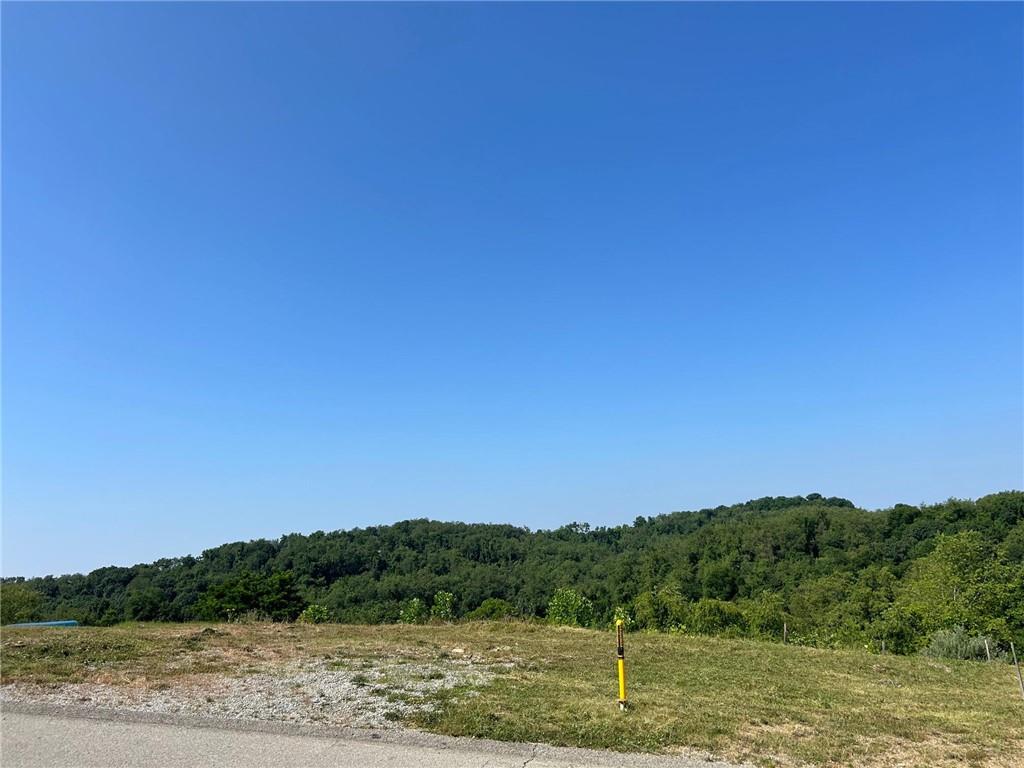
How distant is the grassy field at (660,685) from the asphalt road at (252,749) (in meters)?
0.44

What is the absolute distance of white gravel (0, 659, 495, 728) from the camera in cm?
729

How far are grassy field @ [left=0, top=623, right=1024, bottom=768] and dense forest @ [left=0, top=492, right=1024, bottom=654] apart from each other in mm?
7917

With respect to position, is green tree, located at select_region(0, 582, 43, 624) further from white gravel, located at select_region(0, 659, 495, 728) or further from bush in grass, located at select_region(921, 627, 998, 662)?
bush in grass, located at select_region(921, 627, 998, 662)

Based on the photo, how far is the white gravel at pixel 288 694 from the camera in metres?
7.29

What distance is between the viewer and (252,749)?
5965 millimetres

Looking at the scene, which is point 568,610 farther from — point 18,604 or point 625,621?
point 18,604

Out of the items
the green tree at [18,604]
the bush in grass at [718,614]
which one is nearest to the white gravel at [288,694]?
the green tree at [18,604]

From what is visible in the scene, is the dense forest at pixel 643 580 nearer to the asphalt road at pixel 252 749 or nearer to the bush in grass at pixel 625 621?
the bush in grass at pixel 625 621

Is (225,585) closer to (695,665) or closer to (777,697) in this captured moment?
(695,665)

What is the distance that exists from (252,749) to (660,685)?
6.17 metres

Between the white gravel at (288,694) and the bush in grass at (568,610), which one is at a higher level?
the white gravel at (288,694)

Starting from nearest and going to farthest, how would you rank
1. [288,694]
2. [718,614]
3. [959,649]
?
[288,694] < [959,649] < [718,614]

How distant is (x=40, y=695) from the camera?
26.8 feet

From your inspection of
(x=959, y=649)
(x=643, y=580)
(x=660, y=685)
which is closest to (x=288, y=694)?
(x=660, y=685)
